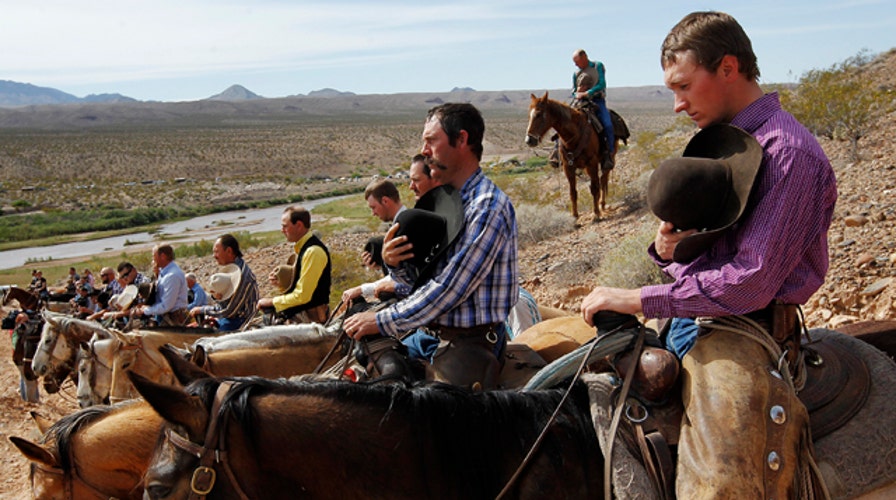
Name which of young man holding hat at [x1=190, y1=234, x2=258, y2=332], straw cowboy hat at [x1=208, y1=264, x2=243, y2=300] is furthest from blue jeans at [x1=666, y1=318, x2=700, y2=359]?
straw cowboy hat at [x1=208, y1=264, x2=243, y2=300]

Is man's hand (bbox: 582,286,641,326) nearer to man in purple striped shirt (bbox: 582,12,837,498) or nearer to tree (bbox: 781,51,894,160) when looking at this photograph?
man in purple striped shirt (bbox: 582,12,837,498)

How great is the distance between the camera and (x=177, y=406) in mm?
2383

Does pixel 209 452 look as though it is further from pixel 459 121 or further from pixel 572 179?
pixel 572 179

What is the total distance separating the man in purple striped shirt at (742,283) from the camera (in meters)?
2.45

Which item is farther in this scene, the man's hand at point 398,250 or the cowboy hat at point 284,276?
the cowboy hat at point 284,276

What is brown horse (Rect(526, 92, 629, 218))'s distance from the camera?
14406 millimetres

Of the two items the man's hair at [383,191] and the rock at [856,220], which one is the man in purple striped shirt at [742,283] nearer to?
the man's hair at [383,191]

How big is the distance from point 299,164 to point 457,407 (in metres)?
79.2

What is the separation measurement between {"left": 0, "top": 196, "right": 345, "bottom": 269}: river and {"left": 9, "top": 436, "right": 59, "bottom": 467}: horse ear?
33217 millimetres

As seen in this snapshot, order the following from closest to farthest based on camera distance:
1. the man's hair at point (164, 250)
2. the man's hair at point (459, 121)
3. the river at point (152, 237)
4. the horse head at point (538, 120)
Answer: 1. the man's hair at point (459, 121)
2. the man's hair at point (164, 250)
3. the horse head at point (538, 120)
4. the river at point (152, 237)

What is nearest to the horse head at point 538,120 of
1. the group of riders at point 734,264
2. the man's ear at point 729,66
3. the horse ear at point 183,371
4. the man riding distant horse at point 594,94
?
the man riding distant horse at point 594,94

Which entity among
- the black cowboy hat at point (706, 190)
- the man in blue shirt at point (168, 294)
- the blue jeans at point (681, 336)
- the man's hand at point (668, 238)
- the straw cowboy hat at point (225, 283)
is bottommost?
the man in blue shirt at point (168, 294)

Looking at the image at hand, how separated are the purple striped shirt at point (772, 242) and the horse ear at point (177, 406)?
1603 mm

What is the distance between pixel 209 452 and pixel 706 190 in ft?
6.29
